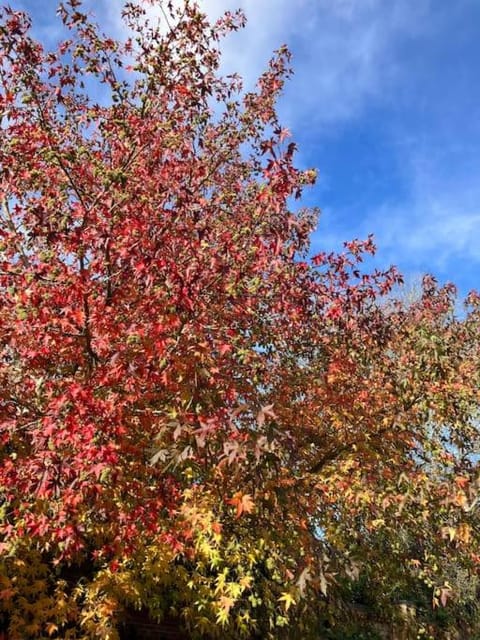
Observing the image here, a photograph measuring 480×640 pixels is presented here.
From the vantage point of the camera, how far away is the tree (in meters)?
4.65

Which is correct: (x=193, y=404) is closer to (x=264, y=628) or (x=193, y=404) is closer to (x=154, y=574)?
(x=154, y=574)

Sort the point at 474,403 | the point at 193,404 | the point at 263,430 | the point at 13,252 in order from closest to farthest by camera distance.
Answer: the point at 263,430, the point at 193,404, the point at 13,252, the point at 474,403

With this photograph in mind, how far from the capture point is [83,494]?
15.3ft

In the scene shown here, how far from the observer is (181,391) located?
16.1 feet

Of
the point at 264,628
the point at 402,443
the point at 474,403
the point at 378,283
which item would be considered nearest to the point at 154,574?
the point at 264,628

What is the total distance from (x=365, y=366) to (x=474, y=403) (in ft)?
9.00

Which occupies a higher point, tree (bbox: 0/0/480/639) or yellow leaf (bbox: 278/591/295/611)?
tree (bbox: 0/0/480/639)

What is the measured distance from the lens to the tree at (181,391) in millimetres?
4652

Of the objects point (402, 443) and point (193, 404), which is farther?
point (402, 443)

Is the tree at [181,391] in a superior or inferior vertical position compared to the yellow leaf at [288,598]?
superior

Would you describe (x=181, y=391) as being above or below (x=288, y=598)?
above

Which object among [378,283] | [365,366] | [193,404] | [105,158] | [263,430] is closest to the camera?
[263,430]

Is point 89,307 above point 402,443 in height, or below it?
above

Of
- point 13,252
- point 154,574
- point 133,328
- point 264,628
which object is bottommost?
point 264,628
